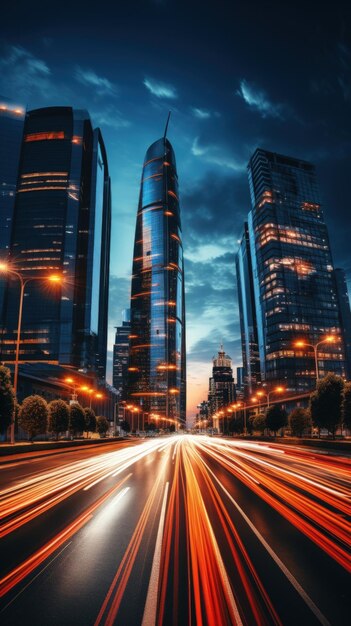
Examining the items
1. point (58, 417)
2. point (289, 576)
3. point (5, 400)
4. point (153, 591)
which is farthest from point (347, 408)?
point (58, 417)

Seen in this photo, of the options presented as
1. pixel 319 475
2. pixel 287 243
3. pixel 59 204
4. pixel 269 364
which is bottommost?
pixel 319 475

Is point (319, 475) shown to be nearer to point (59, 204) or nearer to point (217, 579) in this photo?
point (217, 579)

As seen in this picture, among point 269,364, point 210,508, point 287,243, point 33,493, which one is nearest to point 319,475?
point 210,508

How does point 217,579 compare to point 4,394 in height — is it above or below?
below

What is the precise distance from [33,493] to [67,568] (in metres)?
7.20

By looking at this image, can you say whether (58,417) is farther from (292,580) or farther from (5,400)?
(292,580)

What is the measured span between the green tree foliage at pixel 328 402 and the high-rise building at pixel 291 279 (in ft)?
391

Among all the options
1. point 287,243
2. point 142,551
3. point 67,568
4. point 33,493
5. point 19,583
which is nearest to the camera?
point 19,583

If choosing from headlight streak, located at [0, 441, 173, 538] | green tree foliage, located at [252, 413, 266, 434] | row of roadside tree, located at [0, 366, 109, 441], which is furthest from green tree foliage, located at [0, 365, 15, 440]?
green tree foliage, located at [252, 413, 266, 434]

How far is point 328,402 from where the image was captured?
3975 centimetres

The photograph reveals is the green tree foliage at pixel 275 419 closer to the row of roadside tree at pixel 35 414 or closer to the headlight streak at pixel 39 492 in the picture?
the row of roadside tree at pixel 35 414

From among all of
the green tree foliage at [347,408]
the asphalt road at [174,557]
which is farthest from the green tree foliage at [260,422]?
the asphalt road at [174,557]

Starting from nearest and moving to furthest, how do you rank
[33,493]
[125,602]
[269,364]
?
[125,602]
[33,493]
[269,364]

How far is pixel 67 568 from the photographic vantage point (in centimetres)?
554
